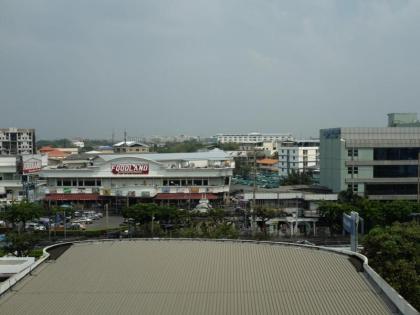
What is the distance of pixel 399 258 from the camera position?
1591 centimetres

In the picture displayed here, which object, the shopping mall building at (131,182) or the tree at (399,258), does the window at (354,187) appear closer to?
the shopping mall building at (131,182)

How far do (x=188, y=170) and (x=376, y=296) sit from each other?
2947cm

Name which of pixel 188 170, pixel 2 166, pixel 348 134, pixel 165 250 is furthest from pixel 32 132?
pixel 165 250

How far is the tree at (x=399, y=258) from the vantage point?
569 inches

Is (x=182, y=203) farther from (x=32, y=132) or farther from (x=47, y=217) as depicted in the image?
(x=32, y=132)

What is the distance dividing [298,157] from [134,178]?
2885 centimetres

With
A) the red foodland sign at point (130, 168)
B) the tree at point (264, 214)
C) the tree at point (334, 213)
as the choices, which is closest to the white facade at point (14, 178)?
the red foodland sign at point (130, 168)

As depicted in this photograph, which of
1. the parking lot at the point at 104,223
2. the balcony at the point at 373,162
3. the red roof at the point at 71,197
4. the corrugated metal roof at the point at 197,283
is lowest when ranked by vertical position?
the parking lot at the point at 104,223

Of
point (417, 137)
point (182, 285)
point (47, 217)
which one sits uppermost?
point (417, 137)

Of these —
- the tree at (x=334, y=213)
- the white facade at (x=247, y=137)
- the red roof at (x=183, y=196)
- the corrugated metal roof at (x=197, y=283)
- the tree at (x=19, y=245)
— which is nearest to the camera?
the corrugated metal roof at (x=197, y=283)

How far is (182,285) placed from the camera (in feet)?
36.0

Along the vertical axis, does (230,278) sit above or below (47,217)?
above

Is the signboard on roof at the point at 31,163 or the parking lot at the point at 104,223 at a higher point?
the signboard on roof at the point at 31,163

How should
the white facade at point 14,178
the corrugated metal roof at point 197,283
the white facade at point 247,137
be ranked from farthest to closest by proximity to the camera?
1. the white facade at point 247,137
2. the white facade at point 14,178
3. the corrugated metal roof at point 197,283
